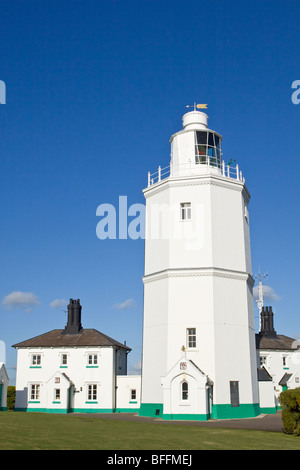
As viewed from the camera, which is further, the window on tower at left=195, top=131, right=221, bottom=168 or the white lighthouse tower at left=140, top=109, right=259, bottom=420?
the window on tower at left=195, top=131, right=221, bottom=168

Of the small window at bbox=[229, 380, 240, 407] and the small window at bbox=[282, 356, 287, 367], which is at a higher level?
the small window at bbox=[282, 356, 287, 367]

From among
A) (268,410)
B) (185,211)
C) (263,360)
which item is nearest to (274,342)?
(263,360)

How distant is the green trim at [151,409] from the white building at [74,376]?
10405 millimetres

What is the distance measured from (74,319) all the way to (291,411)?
29.7 meters

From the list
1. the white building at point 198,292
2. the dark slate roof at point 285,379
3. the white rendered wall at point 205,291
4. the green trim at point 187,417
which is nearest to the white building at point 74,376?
the white building at point 198,292

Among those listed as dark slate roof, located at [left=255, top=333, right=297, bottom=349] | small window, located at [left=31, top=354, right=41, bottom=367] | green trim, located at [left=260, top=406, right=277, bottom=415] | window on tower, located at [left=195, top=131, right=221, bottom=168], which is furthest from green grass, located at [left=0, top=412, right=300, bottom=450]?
dark slate roof, located at [left=255, top=333, right=297, bottom=349]

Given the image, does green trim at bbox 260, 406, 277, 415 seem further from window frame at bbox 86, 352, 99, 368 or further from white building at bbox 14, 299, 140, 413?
window frame at bbox 86, 352, 99, 368

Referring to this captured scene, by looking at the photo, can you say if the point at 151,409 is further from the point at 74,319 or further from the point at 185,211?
the point at 74,319

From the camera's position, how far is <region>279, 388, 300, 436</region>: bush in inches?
655

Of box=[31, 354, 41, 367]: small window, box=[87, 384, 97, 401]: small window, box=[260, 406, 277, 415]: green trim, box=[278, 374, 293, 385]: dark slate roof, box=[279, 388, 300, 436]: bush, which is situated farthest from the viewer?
box=[278, 374, 293, 385]: dark slate roof

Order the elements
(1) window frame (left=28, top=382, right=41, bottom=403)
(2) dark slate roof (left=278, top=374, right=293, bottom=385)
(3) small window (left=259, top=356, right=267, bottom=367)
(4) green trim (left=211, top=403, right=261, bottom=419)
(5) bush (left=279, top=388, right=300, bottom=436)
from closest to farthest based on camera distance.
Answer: (5) bush (left=279, top=388, right=300, bottom=436) → (4) green trim (left=211, top=403, right=261, bottom=419) → (1) window frame (left=28, top=382, right=41, bottom=403) → (2) dark slate roof (left=278, top=374, right=293, bottom=385) → (3) small window (left=259, top=356, right=267, bottom=367)

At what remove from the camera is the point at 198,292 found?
29406 millimetres

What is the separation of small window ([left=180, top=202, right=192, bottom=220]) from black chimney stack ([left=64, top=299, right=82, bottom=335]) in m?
17.6
